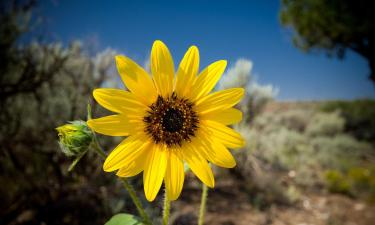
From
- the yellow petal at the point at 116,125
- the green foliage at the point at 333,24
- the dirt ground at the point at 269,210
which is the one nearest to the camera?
the yellow petal at the point at 116,125

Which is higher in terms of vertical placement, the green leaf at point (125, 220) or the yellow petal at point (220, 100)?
the yellow petal at point (220, 100)

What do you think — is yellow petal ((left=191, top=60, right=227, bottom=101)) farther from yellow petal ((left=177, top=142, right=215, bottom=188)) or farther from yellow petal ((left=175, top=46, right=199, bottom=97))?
yellow petal ((left=177, top=142, right=215, bottom=188))

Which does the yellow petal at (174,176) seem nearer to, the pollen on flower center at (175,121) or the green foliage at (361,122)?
the pollen on flower center at (175,121)

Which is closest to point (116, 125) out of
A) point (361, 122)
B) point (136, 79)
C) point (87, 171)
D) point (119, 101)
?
point (119, 101)

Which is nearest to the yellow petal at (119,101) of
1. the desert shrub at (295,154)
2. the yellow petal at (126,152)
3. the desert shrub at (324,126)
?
the yellow petal at (126,152)

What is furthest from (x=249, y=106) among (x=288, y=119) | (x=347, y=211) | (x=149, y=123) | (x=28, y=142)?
(x=288, y=119)

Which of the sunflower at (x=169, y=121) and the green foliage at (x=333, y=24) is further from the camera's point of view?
the green foliage at (x=333, y=24)

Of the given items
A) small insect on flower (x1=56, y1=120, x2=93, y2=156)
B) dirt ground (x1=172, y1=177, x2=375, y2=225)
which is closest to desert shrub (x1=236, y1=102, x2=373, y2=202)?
dirt ground (x1=172, y1=177, x2=375, y2=225)

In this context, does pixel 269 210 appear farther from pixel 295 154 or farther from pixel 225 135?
pixel 295 154
